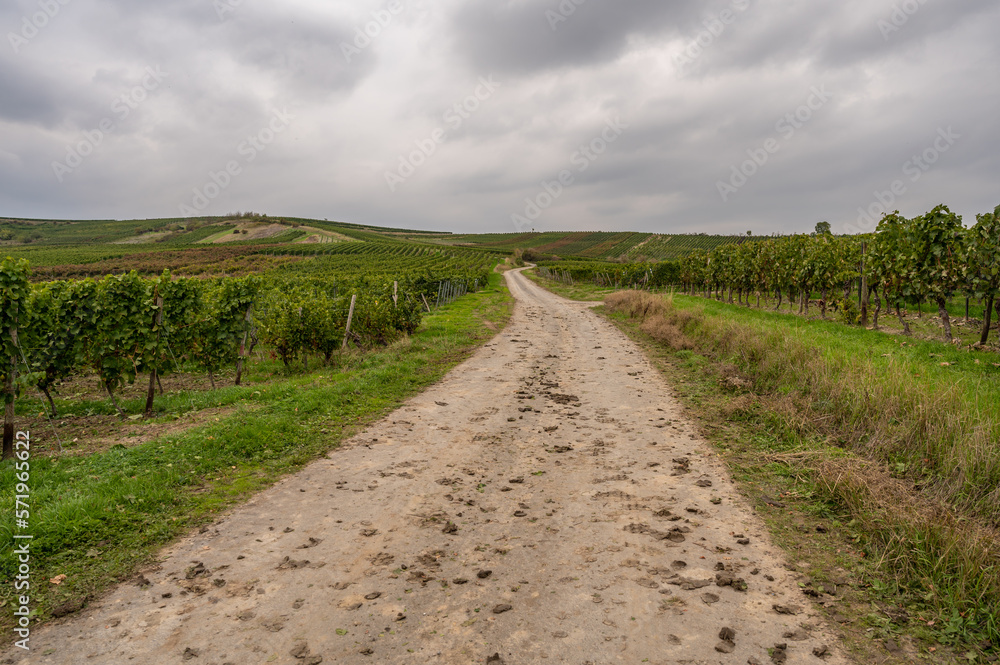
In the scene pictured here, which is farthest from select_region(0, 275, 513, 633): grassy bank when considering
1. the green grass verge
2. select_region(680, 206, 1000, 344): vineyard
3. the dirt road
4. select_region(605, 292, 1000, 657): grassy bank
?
select_region(680, 206, 1000, 344): vineyard

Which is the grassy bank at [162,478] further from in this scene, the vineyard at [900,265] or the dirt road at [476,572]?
the vineyard at [900,265]

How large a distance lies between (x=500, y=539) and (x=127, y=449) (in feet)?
18.0

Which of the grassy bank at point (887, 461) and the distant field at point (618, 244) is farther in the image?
the distant field at point (618, 244)

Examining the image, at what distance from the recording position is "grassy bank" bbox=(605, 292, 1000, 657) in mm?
3709

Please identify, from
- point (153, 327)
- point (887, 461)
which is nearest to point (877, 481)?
point (887, 461)

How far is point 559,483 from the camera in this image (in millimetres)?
6051

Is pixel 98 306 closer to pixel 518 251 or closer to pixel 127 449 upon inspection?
pixel 127 449

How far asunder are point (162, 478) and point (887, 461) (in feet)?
28.5

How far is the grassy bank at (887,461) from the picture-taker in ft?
12.2

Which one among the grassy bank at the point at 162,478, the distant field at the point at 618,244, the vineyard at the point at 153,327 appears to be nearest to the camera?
the grassy bank at the point at 162,478

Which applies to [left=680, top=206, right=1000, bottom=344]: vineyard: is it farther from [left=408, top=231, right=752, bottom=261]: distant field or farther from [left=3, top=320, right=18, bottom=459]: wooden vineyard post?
[left=408, top=231, right=752, bottom=261]: distant field

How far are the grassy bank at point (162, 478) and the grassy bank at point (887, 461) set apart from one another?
235 inches

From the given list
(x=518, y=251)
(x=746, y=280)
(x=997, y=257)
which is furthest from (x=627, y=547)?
(x=518, y=251)

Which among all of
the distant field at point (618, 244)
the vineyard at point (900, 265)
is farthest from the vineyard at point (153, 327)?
the distant field at point (618, 244)
